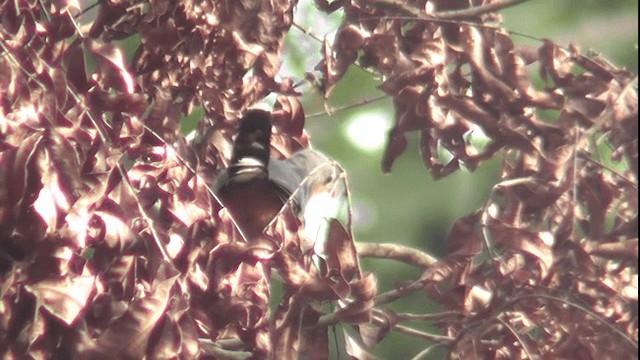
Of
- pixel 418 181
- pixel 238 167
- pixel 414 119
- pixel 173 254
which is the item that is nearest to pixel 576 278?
pixel 414 119

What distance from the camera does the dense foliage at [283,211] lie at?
114cm

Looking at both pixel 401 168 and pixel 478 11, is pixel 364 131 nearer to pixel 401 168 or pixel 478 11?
pixel 401 168

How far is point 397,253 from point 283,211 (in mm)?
717

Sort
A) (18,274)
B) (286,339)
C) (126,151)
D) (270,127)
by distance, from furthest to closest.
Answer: (270,127) < (126,151) < (286,339) < (18,274)

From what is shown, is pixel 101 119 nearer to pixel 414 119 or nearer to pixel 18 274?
pixel 18 274

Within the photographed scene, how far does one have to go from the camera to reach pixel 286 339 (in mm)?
1248

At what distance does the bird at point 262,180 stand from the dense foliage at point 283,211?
89 millimetres

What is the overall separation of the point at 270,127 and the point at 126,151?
565 mm

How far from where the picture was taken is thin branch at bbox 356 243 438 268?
82.2 inches

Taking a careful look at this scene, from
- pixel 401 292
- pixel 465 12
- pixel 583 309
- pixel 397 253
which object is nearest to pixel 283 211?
pixel 401 292

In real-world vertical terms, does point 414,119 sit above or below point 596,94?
below

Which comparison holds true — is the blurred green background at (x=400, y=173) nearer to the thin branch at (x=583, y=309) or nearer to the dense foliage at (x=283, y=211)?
the dense foliage at (x=283, y=211)

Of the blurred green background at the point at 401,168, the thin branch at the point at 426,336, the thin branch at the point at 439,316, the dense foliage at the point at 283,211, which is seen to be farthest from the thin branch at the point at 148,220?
the blurred green background at the point at 401,168

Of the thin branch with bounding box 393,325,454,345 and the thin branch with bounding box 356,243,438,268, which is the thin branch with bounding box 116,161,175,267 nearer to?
the thin branch with bounding box 393,325,454,345
